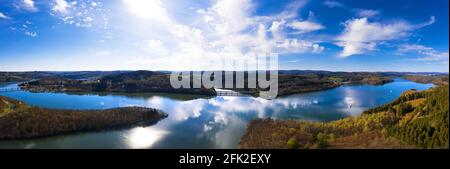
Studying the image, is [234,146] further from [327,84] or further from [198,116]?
[327,84]

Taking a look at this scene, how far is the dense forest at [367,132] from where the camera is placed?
15.0m

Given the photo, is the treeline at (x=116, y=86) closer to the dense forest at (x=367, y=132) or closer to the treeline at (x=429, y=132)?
the dense forest at (x=367, y=132)

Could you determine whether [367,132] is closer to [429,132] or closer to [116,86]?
[429,132]

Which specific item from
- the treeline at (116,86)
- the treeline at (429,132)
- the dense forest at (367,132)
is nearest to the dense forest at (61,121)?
the dense forest at (367,132)

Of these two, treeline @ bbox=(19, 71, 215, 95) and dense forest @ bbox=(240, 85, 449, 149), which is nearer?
dense forest @ bbox=(240, 85, 449, 149)

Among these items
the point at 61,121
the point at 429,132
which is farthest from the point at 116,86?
the point at 429,132

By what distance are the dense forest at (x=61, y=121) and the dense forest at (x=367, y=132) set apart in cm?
960

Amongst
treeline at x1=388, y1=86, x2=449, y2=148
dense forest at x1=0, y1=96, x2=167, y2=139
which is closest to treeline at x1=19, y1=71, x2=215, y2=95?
dense forest at x1=0, y1=96, x2=167, y2=139

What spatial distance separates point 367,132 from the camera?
20.1 metres

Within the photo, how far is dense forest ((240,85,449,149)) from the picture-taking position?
49.3 ft

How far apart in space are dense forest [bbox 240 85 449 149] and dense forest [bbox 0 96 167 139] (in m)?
9.60

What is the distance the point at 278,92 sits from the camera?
52.1m

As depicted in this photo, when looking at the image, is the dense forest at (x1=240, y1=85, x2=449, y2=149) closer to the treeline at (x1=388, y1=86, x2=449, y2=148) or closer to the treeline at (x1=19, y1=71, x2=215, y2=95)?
the treeline at (x1=388, y1=86, x2=449, y2=148)
